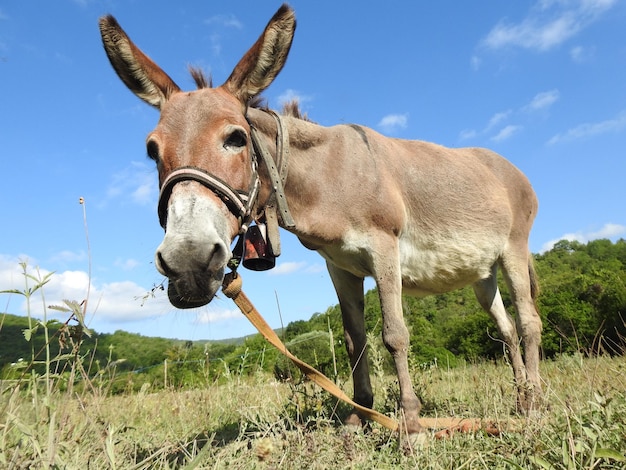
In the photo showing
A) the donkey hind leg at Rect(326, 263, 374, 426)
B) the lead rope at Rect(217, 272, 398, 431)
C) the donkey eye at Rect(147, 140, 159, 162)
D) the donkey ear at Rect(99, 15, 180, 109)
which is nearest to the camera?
the donkey eye at Rect(147, 140, 159, 162)

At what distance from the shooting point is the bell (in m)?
3.10

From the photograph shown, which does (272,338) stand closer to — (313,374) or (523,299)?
(313,374)

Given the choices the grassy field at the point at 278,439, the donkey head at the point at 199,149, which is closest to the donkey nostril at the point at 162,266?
the donkey head at the point at 199,149

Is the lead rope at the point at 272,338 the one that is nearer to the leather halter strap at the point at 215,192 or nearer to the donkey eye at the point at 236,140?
the leather halter strap at the point at 215,192

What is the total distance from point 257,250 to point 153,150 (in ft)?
3.11

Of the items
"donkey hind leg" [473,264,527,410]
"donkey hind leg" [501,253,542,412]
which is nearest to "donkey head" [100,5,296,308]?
"donkey hind leg" [501,253,542,412]

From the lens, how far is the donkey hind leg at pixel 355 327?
3998mm

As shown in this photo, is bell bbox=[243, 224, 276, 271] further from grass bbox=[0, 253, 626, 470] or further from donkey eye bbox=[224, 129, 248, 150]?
grass bbox=[0, 253, 626, 470]

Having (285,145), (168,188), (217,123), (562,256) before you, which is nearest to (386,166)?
(285,145)

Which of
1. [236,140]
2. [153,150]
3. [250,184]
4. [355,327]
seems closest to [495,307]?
[355,327]

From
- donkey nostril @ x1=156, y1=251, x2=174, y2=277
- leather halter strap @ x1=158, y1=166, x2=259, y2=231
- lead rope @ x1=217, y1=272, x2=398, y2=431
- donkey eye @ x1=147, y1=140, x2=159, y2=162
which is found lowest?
lead rope @ x1=217, y1=272, x2=398, y2=431

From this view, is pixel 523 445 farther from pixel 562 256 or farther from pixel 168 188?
pixel 562 256

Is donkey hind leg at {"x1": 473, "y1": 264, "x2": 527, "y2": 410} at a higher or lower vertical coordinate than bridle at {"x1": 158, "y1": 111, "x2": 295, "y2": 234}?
lower

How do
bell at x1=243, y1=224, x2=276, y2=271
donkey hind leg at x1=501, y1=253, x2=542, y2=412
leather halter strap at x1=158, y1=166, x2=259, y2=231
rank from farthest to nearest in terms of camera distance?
donkey hind leg at x1=501, y1=253, x2=542, y2=412 → bell at x1=243, y1=224, x2=276, y2=271 → leather halter strap at x1=158, y1=166, x2=259, y2=231
